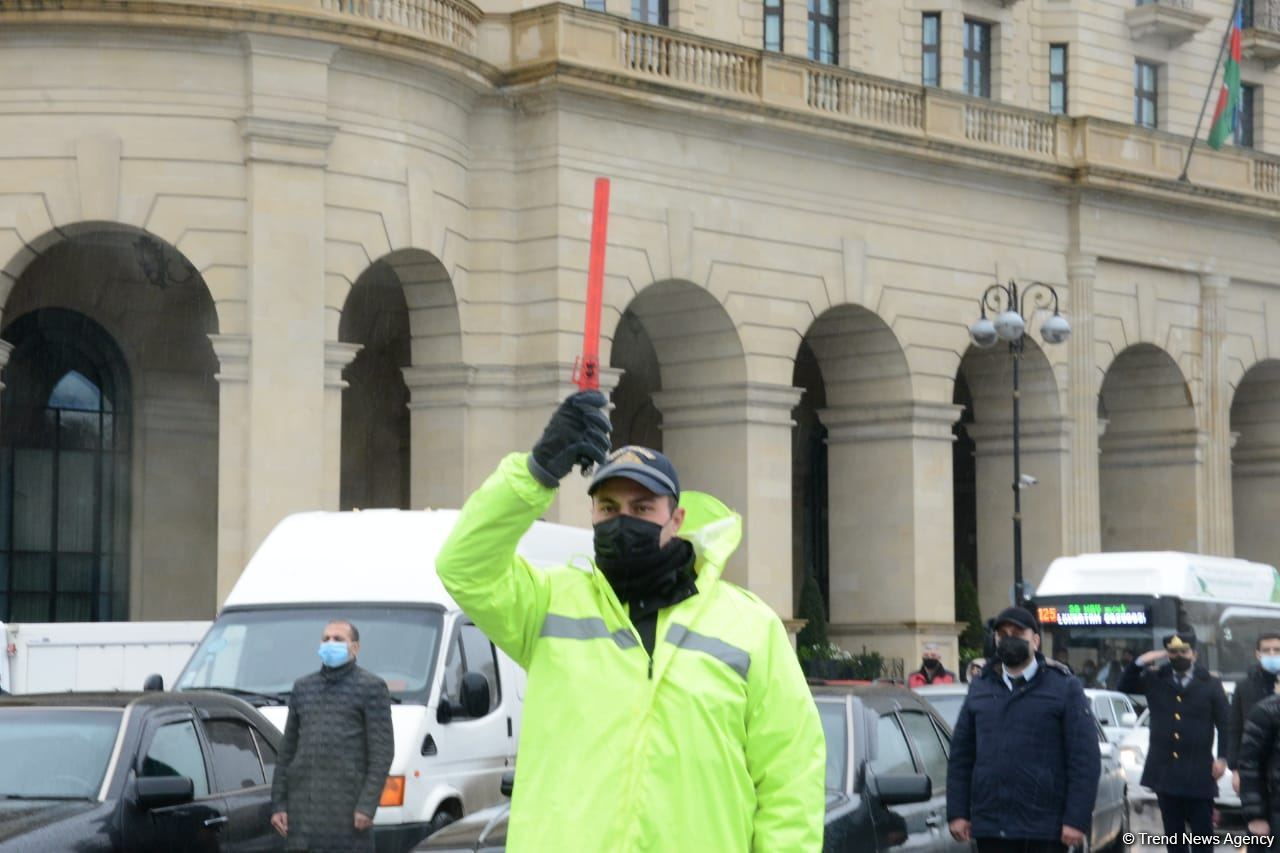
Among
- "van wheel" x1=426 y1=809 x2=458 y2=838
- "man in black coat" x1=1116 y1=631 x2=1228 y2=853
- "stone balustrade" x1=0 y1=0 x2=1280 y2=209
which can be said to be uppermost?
"stone balustrade" x1=0 y1=0 x2=1280 y2=209

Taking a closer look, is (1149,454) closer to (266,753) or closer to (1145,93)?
(1145,93)

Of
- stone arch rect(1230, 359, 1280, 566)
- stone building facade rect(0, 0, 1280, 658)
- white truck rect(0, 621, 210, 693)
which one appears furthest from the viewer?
stone arch rect(1230, 359, 1280, 566)

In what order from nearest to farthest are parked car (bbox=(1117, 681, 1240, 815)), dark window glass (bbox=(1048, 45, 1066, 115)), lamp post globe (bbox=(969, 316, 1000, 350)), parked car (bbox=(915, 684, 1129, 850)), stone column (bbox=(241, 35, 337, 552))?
parked car (bbox=(915, 684, 1129, 850)), parked car (bbox=(1117, 681, 1240, 815)), stone column (bbox=(241, 35, 337, 552)), lamp post globe (bbox=(969, 316, 1000, 350)), dark window glass (bbox=(1048, 45, 1066, 115))

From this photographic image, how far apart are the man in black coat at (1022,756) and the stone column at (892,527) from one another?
2629 cm

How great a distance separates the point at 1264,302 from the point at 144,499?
22.8m

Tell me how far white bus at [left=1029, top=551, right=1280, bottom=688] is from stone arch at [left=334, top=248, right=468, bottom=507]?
8447 millimetres

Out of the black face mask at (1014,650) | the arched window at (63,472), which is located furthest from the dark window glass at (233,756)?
the arched window at (63,472)

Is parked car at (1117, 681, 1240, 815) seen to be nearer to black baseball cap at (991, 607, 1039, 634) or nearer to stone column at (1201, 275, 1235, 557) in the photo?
black baseball cap at (991, 607, 1039, 634)

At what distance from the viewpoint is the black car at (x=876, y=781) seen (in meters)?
10.7

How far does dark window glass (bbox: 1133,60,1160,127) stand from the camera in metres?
44.2

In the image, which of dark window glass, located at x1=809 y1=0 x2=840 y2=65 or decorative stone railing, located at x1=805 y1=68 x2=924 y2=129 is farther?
dark window glass, located at x1=809 y1=0 x2=840 y2=65

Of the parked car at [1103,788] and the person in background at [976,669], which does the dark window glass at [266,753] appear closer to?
the person in background at [976,669]

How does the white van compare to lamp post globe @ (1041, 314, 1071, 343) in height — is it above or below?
below

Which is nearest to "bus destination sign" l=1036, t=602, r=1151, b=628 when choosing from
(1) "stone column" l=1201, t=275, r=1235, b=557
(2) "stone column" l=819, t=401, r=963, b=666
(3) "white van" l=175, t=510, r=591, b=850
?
(2) "stone column" l=819, t=401, r=963, b=666
